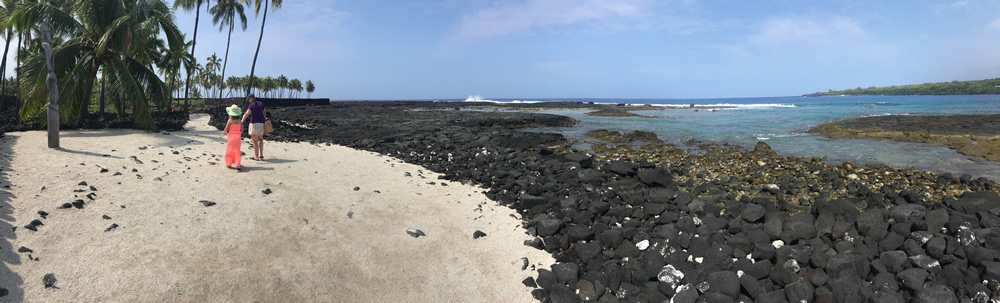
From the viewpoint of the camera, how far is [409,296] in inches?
218

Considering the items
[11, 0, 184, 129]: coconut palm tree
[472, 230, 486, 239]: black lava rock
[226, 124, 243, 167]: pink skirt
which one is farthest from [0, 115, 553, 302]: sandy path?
[11, 0, 184, 129]: coconut palm tree

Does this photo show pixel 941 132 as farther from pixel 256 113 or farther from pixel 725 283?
pixel 256 113

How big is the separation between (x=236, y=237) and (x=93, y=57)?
14.0 m

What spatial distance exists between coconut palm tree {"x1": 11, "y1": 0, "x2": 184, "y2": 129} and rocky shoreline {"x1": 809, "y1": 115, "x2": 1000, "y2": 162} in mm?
29270

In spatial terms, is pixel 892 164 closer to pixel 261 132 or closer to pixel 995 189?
pixel 995 189

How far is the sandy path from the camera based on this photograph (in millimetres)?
5043

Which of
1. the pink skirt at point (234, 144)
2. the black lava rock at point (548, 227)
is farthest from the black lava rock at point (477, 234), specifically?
the pink skirt at point (234, 144)

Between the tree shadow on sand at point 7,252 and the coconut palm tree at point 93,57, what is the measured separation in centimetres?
863

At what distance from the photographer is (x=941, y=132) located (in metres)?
23.6

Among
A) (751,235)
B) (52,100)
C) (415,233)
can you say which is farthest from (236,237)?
(52,100)

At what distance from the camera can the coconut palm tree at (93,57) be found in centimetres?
1353

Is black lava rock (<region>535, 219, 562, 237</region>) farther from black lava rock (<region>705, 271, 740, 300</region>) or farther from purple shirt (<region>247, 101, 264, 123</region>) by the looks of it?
purple shirt (<region>247, 101, 264, 123</region>)

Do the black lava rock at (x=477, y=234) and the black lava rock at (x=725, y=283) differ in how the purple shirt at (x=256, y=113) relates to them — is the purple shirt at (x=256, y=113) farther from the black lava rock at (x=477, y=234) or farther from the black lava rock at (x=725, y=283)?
the black lava rock at (x=725, y=283)

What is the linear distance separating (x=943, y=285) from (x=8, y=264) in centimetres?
1033
